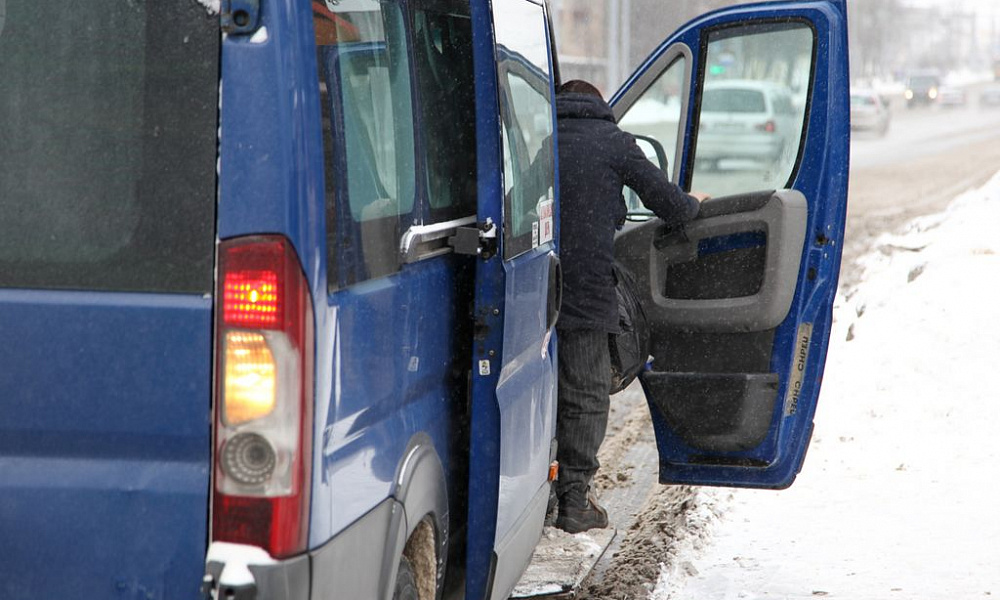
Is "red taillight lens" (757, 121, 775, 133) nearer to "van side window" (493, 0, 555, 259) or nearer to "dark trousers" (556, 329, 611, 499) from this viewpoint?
"dark trousers" (556, 329, 611, 499)

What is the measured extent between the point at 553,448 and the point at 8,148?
2.49 meters

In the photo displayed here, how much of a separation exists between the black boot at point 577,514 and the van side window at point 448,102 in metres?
1.60

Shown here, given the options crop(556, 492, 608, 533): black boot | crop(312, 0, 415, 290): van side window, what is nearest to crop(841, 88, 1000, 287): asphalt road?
crop(556, 492, 608, 533): black boot

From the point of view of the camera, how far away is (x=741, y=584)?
4883mm

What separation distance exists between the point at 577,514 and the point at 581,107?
5.09 ft

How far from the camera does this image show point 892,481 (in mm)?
6105

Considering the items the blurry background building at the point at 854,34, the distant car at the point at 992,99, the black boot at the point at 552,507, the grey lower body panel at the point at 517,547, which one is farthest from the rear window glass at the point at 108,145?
the distant car at the point at 992,99

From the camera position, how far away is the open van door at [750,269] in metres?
4.96

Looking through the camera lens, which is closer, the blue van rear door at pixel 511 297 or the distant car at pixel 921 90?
the blue van rear door at pixel 511 297

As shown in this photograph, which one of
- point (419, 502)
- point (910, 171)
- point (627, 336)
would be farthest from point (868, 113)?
point (419, 502)

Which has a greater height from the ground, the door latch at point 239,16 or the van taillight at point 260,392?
the door latch at point 239,16

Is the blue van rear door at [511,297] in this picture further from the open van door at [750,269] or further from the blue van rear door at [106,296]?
the blue van rear door at [106,296]

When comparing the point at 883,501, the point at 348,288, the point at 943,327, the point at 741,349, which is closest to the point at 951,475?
the point at 883,501

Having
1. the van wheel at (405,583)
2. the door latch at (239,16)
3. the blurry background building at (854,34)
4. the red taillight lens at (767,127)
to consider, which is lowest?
the van wheel at (405,583)
